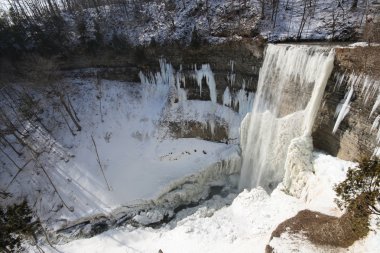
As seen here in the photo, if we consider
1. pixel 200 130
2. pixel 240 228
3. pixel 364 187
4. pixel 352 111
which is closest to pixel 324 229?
pixel 364 187

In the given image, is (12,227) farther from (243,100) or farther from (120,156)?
(243,100)

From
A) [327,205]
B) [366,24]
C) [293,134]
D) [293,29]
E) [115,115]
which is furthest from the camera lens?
[115,115]

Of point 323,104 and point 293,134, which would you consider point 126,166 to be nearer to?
Answer: point 293,134

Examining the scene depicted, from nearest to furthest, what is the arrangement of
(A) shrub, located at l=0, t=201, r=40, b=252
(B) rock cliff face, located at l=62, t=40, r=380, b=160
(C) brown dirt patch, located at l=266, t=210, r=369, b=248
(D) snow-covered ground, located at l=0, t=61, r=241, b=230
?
(C) brown dirt patch, located at l=266, t=210, r=369, b=248 < (A) shrub, located at l=0, t=201, r=40, b=252 < (B) rock cliff face, located at l=62, t=40, r=380, b=160 < (D) snow-covered ground, located at l=0, t=61, r=241, b=230

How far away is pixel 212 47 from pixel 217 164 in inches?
481

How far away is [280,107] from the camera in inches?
817

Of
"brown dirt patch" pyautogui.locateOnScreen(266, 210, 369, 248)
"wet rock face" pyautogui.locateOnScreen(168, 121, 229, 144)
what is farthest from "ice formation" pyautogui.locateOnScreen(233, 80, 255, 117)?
"brown dirt patch" pyautogui.locateOnScreen(266, 210, 369, 248)

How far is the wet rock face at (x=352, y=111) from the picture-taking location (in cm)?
1410

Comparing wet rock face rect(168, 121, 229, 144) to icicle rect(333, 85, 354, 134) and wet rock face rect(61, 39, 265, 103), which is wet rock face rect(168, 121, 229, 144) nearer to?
wet rock face rect(61, 39, 265, 103)

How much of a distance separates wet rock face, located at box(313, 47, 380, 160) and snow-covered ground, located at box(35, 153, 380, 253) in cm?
102

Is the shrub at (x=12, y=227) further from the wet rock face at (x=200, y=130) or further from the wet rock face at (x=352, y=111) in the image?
the wet rock face at (x=352, y=111)

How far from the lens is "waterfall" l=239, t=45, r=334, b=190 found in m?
17.2

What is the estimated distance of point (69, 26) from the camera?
3766cm

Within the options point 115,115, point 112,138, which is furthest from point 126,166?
point 115,115
